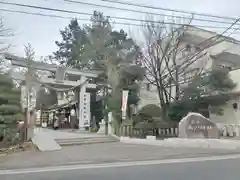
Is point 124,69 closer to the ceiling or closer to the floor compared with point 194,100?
closer to the ceiling

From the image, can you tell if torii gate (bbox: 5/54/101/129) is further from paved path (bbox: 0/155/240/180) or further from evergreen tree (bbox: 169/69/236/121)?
paved path (bbox: 0/155/240/180)

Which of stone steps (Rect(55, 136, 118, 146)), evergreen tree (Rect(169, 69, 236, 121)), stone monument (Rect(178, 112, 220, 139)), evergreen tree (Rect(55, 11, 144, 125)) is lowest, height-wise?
stone steps (Rect(55, 136, 118, 146))

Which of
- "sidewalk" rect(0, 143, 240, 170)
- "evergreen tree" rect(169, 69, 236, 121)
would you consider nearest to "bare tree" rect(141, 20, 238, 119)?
"evergreen tree" rect(169, 69, 236, 121)

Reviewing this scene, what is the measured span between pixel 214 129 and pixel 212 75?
631 centimetres

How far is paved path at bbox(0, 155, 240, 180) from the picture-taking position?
8141 millimetres

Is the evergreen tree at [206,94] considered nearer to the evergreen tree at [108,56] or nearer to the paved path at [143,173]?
the evergreen tree at [108,56]

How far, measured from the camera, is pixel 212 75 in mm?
21906

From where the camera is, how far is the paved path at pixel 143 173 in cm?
814

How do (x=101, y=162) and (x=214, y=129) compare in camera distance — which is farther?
(x=214, y=129)

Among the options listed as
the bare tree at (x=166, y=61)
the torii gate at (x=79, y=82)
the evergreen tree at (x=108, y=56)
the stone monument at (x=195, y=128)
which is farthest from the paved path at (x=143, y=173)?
the torii gate at (x=79, y=82)

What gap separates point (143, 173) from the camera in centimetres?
883

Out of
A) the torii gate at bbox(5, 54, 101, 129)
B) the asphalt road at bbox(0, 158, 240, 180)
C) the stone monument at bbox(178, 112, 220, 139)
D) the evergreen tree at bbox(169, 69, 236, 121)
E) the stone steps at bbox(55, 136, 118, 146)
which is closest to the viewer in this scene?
the asphalt road at bbox(0, 158, 240, 180)

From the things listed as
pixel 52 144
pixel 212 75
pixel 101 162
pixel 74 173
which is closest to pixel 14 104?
pixel 52 144

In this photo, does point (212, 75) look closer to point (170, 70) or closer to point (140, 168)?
point (170, 70)
